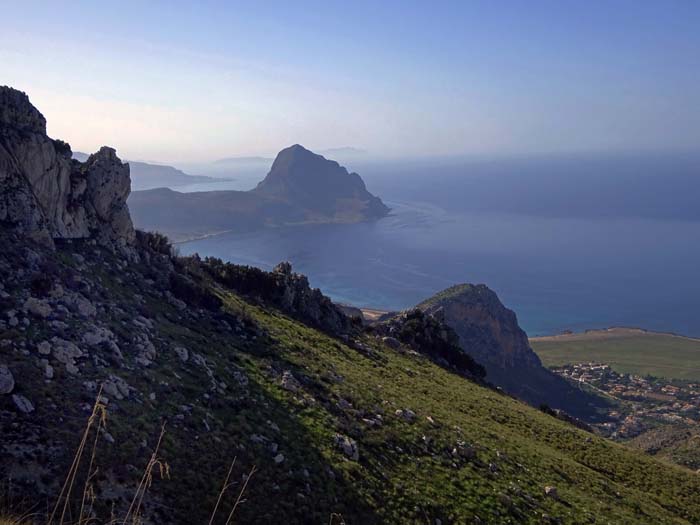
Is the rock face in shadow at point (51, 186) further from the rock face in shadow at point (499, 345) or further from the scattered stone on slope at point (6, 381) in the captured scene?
the rock face in shadow at point (499, 345)

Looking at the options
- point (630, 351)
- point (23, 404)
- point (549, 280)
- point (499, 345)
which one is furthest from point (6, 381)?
point (549, 280)

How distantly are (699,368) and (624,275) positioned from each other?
7236cm

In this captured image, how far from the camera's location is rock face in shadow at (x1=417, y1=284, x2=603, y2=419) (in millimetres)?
85812

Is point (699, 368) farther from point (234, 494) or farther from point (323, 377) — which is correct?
point (234, 494)

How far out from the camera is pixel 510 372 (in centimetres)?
9031

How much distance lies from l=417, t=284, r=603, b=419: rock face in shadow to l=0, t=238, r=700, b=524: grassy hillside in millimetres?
66912

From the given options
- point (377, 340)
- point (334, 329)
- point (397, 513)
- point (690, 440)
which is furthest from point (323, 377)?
point (690, 440)

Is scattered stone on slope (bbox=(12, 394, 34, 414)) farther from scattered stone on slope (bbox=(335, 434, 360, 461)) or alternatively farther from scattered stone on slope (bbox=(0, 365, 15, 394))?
scattered stone on slope (bbox=(335, 434, 360, 461))

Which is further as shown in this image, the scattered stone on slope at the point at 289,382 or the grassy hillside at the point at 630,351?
the grassy hillside at the point at 630,351

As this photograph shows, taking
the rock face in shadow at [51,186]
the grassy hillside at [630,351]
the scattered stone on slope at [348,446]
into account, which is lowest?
the grassy hillside at [630,351]

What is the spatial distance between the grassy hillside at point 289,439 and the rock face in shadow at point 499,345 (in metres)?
66.9

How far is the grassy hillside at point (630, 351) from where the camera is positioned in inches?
4104

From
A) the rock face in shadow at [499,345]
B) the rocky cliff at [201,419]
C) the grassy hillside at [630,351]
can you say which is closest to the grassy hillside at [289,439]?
the rocky cliff at [201,419]

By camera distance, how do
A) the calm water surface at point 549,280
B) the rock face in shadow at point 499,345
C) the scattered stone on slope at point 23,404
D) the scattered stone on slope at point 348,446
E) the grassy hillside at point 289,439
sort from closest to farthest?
the scattered stone on slope at point 23,404
the grassy hillside at point 289,439
the scattered stone on slope at point 348,446
the rock face in shadow at point 499,345
the calm water surface at point 549,280
